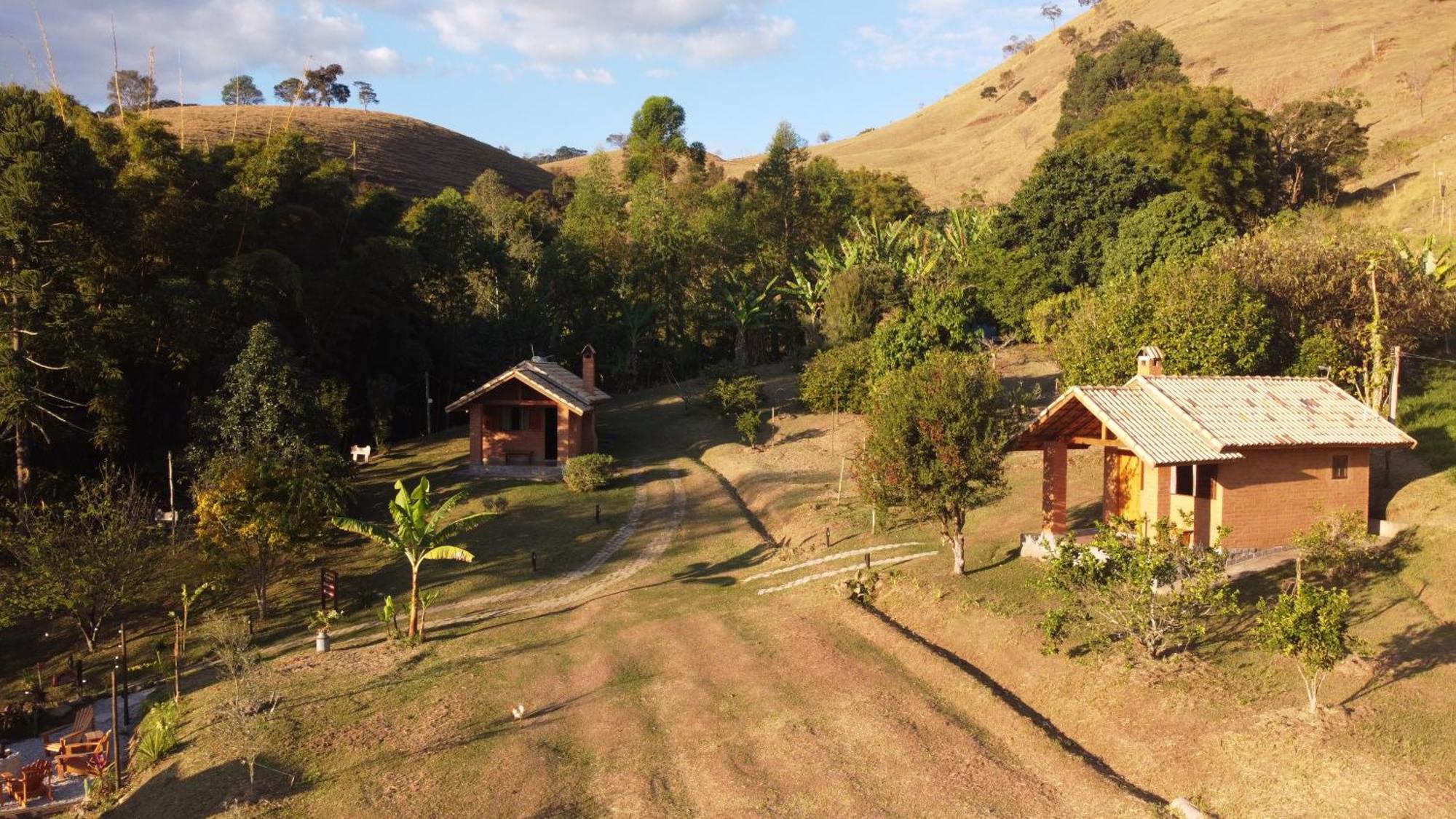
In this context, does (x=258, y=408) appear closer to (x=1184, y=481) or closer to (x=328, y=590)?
(x=328, y=590)

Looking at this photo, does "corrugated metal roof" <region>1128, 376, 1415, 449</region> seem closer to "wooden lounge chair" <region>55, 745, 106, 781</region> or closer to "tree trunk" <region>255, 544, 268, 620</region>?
"tree trunk" <region>255, 544, 268, 620</region>

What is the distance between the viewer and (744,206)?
69.4 m

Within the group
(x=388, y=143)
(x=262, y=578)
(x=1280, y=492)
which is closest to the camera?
(x=1280, y=492)

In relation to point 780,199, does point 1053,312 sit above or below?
below

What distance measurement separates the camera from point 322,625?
24.0 meters

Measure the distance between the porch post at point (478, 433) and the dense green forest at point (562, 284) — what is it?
4.86 metres

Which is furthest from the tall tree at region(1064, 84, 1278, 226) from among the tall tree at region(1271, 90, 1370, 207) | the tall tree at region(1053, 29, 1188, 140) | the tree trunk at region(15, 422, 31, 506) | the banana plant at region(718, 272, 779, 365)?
the tree trunk at region(15, 422, 31, 506)

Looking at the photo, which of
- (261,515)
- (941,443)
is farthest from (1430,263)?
(261,515)

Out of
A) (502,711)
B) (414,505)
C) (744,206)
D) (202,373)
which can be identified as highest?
(744,206)

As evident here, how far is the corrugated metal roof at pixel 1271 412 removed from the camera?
2089 cm

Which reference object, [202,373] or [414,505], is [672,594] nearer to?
[414,505]

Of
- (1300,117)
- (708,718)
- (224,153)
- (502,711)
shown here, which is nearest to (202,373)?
(224,153)

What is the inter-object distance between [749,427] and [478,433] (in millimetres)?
11839

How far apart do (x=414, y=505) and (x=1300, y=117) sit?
58955 mm
